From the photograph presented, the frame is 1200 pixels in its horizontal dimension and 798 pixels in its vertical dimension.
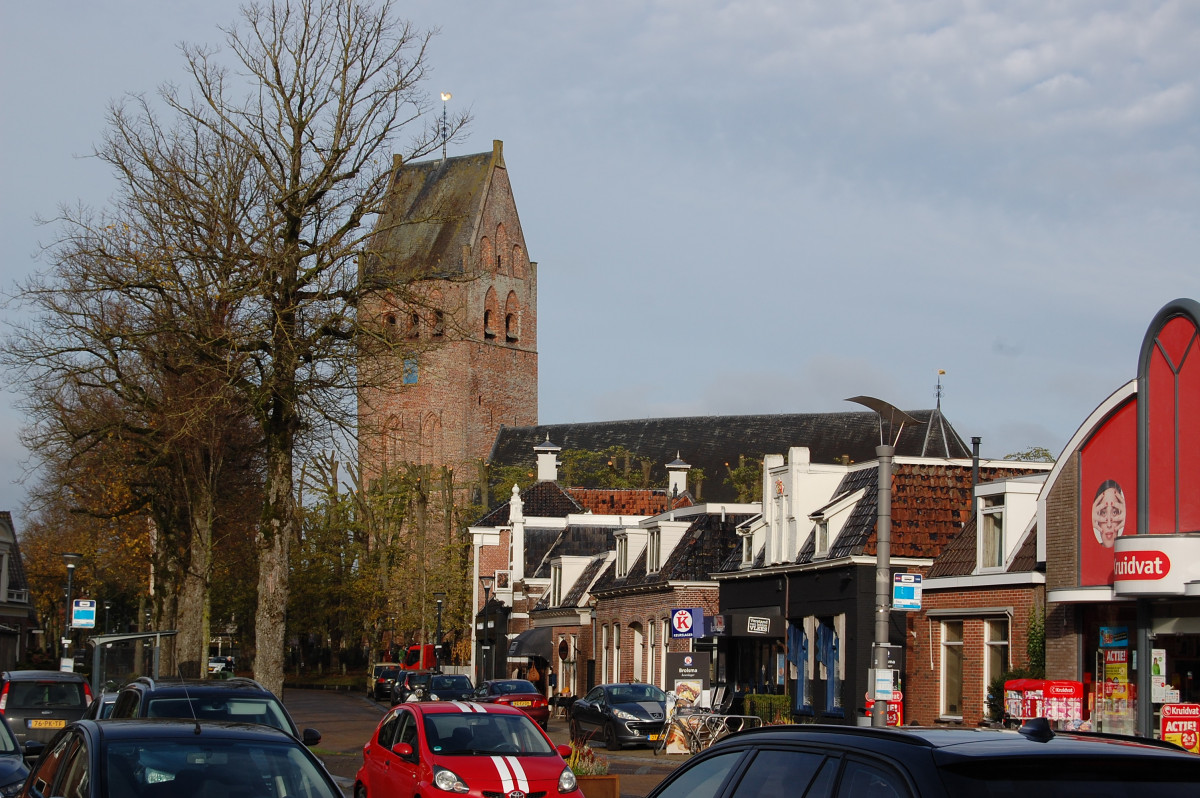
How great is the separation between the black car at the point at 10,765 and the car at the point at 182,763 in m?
4.58

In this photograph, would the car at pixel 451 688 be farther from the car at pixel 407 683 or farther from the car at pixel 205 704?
the car at pixel 205 704

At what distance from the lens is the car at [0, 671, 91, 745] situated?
21562 mm

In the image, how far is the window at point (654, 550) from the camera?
43.1 m

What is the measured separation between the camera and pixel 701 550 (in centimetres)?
4144

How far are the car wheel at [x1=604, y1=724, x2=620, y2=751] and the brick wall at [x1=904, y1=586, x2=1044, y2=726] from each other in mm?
6069

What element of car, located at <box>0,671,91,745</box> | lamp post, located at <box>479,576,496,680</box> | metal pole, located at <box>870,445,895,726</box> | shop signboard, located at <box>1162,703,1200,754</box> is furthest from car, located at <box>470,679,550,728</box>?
lamp post, located at <box>479,576,496,680</box>

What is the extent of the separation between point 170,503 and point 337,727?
7628 millimetres

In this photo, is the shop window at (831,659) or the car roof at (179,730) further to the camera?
the shop window at (831,659)

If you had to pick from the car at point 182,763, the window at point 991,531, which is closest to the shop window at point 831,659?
the window at point 991,531

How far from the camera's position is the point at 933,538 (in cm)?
3055

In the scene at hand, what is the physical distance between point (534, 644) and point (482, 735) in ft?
121

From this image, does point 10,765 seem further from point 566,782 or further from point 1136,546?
point 1136,546

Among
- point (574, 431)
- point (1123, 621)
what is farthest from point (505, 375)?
point (1123, 621)

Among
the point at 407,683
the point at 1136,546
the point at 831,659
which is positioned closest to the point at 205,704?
the point at 1136,546
